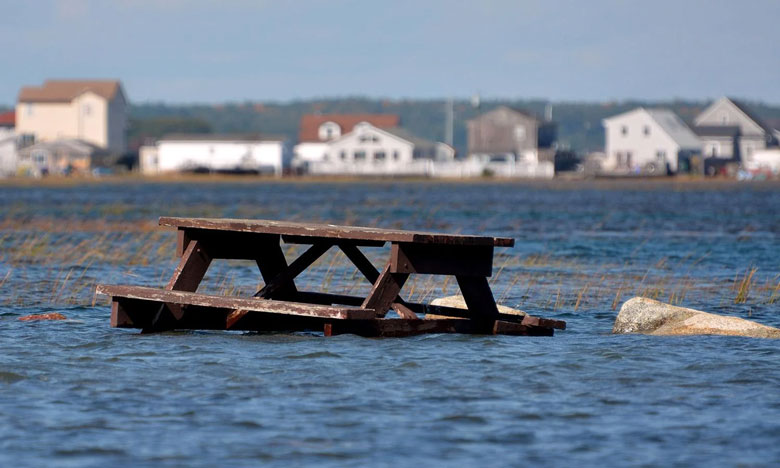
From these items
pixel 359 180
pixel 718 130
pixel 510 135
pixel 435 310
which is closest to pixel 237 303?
pixel 435 310

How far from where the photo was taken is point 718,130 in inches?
5295

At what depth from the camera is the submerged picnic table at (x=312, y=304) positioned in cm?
1384

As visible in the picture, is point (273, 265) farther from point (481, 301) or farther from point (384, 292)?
point (481, 301)

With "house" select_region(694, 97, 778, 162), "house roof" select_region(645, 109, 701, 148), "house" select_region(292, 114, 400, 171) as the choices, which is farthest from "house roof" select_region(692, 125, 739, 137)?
"house" select_region(292, 114, 400, 171)

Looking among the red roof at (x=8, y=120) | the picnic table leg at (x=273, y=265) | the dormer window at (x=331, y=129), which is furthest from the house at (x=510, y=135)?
the picnic table leg at (x=273, y=265)

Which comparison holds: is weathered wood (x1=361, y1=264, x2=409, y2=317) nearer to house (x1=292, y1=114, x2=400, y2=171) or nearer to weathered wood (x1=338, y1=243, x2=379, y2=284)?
weathered wood (x1=338, y1=243, x2=379, y2=284)

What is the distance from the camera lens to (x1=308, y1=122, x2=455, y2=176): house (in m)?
A: 130

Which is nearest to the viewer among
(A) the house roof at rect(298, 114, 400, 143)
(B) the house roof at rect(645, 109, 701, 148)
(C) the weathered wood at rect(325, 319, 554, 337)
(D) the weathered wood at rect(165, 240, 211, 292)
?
(C) the weathered wood at rect(325, 319, 554, 337)

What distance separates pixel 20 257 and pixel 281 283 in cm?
1227

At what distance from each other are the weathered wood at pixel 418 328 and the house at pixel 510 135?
119m

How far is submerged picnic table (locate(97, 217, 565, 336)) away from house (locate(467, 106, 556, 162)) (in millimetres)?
119325

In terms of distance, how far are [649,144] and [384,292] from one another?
11704 cm

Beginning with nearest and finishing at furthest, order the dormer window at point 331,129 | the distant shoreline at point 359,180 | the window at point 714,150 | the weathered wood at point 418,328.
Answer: the weathered wood at point 418,328
the distant shoreline at point 359,180
the window at point 714,150
the dormer window at point 331,129

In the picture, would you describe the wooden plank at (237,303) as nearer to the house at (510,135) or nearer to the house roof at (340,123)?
the house at (510,135)
